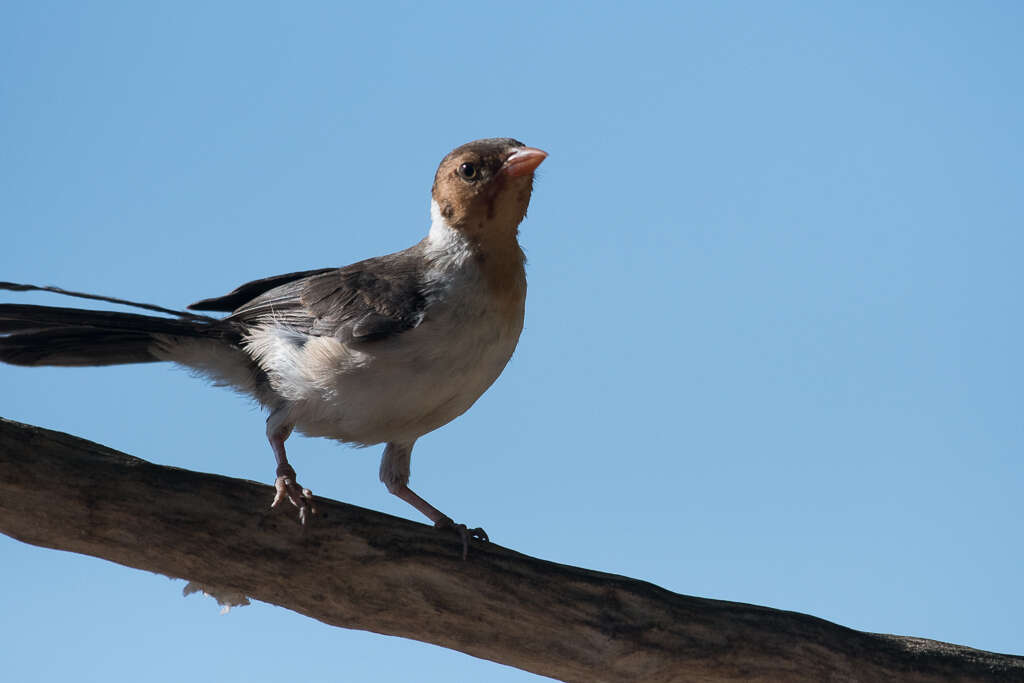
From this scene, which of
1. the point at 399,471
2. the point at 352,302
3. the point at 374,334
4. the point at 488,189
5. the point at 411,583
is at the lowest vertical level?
the point at 411,583

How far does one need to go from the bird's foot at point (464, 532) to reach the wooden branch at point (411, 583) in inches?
1.5

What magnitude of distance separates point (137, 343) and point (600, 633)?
8.01 ft

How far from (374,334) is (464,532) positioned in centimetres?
91

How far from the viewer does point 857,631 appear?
3.97 m

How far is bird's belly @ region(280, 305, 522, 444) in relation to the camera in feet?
12.5

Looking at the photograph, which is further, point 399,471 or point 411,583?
point 399,471

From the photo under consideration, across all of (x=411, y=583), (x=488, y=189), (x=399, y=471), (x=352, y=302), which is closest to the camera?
(x=411, y=583)

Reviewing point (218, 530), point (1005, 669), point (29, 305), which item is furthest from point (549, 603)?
point (29, 305)

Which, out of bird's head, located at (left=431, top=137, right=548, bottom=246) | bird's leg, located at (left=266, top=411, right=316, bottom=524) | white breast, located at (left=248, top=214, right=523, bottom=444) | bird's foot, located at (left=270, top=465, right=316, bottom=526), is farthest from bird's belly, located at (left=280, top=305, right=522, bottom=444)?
bird's head, located at (left=431, top=137, right=548, bottom=246)

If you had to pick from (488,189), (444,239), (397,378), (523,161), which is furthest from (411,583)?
(523,161)

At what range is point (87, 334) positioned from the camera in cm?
409

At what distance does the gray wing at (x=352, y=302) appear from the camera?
3.91 meters

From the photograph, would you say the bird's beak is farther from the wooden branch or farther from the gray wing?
the wooden branch

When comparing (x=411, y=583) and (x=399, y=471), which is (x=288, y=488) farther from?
(x=399, y=471)
